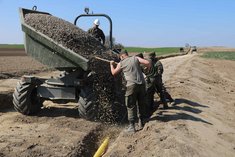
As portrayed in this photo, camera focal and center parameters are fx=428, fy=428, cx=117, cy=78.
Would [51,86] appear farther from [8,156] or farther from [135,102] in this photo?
[8,156]

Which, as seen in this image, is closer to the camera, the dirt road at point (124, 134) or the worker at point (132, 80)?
the dirt road at point (124, 134)

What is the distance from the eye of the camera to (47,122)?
10.1 metres

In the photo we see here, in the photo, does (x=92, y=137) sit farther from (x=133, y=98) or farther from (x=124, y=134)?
(x=133, y=98)

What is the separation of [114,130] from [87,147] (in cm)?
156

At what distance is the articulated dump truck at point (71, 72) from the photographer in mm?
9844

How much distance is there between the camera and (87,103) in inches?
389

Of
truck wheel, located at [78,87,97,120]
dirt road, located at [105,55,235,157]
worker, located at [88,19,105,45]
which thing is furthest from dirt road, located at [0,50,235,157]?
worker, located at [88,19,105,45]

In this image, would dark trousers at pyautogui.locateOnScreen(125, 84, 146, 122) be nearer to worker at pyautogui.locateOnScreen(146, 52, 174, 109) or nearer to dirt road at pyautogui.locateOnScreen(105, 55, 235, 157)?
dirt road at pyautogui.locateOnScreen(105, 55, 235, 157)

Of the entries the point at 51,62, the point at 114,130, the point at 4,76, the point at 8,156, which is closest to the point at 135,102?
the point at 114,130

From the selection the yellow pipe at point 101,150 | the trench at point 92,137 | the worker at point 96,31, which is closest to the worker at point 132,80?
the trench at point 92,137

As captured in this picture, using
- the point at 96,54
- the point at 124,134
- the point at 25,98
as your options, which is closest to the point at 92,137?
the point at 124,134

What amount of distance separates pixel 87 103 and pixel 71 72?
1.06 metres

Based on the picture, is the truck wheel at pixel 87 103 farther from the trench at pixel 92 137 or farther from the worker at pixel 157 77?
the worker at pixel 157 77

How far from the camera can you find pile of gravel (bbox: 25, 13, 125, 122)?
9883mm
